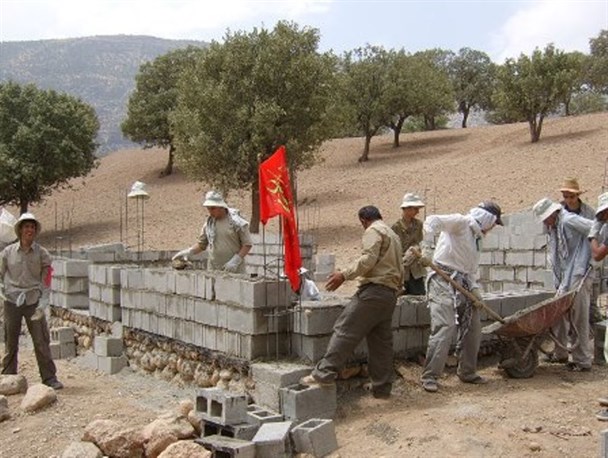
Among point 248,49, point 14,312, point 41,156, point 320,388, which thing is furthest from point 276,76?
point 320,388

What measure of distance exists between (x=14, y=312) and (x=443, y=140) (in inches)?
1271

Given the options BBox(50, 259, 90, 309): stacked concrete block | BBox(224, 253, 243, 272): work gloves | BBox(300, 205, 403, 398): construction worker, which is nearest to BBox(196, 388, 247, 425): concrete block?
BBox(300, 205, 403, 398): construction worker

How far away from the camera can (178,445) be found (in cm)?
530

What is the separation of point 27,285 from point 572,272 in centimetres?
535

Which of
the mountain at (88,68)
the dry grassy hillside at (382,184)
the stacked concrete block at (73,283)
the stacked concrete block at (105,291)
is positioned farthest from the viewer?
the mountain at (88,68)

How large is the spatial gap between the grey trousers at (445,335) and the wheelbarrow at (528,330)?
18 centimetres

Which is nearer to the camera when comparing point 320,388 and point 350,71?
point 320,388

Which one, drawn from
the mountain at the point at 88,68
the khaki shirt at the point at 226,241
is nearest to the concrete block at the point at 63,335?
the khaki shirt at the point at 226,241

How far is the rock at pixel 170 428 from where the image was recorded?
219 inches

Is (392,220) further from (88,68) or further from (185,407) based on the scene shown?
(88,68)

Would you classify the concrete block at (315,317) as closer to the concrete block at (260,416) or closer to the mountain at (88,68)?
the concrete block at (260,416)

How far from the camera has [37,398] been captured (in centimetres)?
680

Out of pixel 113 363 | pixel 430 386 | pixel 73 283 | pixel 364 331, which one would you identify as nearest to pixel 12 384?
pixel 113 363

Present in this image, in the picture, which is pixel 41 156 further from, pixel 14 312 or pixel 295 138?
pixel 14 312
